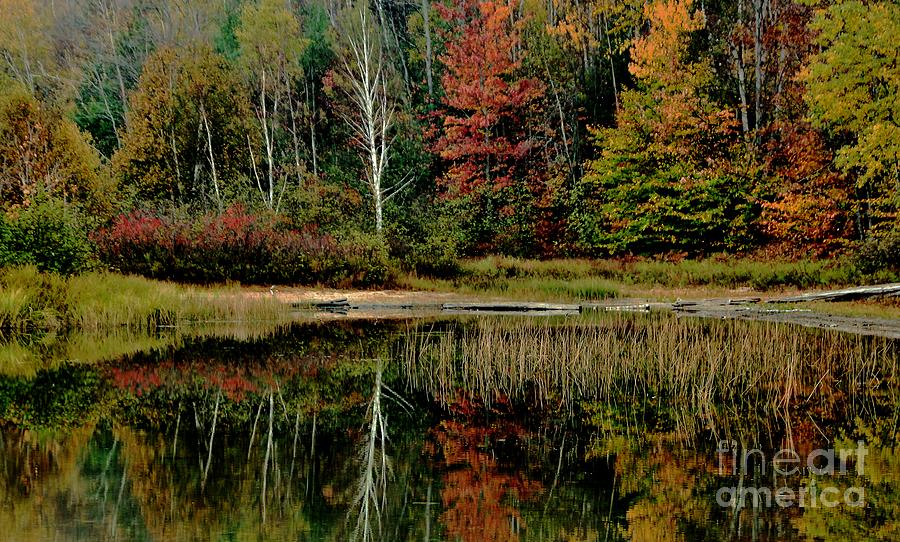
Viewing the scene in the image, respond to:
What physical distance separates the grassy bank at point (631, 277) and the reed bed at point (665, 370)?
1250cm

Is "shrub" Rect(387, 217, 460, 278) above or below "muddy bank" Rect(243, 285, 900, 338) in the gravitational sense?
above

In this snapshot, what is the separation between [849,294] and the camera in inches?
1017

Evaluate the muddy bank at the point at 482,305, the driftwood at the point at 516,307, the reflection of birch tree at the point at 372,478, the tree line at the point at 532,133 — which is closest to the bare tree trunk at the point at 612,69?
the tree line at the point at 532,133

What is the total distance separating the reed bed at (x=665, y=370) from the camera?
1244 cm

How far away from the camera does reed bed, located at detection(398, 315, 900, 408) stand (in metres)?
12.4

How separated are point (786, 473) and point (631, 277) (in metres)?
25.0

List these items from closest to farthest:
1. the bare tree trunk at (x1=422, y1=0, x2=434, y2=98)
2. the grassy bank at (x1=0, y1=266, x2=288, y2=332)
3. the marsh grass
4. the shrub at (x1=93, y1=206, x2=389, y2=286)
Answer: the marsh grass → the grassy bank at (x1=0, y1=266, x2=288, y2=332) → the shrub at (x1=93, y1=206, x2=389, y2=286) → the bare tree trunk at (x1=422, y1=0, x2=434, y2=98)

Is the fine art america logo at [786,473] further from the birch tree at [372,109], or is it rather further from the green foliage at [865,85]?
the birch tree at [372,109]

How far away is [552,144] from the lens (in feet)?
145

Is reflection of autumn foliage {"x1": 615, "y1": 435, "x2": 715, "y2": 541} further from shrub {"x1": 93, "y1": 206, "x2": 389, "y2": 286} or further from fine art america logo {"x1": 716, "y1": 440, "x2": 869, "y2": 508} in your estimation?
shrub {"x1": 93, "y1": 206, "x2": 389, "y2": 286}

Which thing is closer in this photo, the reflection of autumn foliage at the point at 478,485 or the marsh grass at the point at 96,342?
the reflection of autumn foliage at the point at 478,485

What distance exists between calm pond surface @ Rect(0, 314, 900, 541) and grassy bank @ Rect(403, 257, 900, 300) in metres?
13.3

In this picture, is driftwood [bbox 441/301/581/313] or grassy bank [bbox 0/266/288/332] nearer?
grassy bank [bbox 0/266/288/332]

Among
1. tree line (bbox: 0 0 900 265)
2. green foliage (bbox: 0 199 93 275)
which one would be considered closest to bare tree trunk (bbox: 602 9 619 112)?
tree line (bbox: 0 0 900 265)
